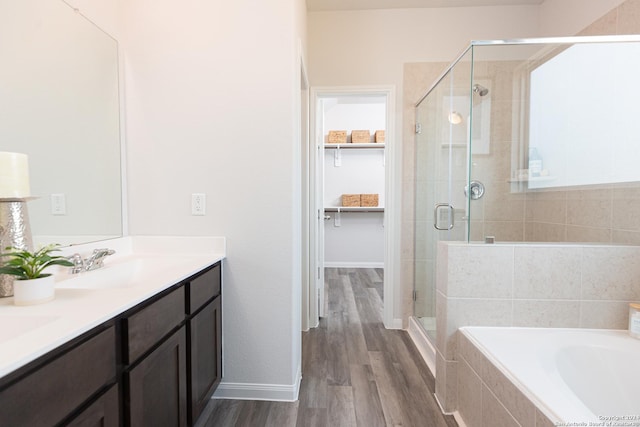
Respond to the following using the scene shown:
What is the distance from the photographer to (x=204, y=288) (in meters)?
1.55

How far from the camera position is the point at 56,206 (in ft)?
4.52

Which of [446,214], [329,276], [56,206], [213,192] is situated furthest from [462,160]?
[329,276]

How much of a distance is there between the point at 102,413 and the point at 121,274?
0.75m

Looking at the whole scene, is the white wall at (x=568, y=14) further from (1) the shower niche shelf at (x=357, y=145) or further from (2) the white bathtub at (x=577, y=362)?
(1) the shower niche shelf at (x=357, y=145)

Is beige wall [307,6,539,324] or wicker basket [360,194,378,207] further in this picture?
wicker basket [360,194,378,207]

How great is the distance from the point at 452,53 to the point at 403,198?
4.41 feet

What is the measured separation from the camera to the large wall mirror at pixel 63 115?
1192 mm

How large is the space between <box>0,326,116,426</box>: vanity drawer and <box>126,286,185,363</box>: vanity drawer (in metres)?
0.07

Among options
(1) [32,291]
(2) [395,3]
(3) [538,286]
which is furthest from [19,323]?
(2) [395,3]

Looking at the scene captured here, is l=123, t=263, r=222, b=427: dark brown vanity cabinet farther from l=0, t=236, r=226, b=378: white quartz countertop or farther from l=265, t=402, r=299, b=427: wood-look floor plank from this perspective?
l=265, t=402, r=299, b=427: wood-look floor plank

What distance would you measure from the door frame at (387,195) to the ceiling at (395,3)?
683 mm

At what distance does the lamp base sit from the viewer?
1.03 meters

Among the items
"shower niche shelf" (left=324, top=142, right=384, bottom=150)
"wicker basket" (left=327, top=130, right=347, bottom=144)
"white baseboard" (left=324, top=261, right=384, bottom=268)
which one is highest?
"wicker basket" (left=327, top=130, right=347, bottom=144)

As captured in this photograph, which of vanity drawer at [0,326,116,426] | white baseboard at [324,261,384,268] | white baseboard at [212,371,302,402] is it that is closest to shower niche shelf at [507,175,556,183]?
Result: white baseboard at [212,371,302,402]
